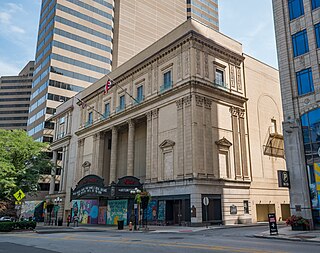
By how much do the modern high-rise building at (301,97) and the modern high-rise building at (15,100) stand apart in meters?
112

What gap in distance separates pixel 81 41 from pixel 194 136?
60561mm

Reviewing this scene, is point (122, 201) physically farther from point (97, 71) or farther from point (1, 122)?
point (1, 122)

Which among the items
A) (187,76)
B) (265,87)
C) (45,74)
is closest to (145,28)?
(45,74)

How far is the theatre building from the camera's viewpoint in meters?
36.3

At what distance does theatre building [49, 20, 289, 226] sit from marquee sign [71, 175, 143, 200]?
0.13 metres

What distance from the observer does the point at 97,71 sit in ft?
290

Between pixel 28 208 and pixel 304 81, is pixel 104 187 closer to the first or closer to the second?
pixel 304 81

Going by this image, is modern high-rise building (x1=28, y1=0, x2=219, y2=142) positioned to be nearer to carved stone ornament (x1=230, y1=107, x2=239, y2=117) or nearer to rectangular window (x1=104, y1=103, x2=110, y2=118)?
rectangular window (x1=104, y1=103, x2=110, y2=118)

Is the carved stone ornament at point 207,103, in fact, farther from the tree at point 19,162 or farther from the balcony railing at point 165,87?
the tree at point 19,162

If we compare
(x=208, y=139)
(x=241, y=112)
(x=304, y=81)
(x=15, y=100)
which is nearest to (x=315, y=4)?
(x=304, y=81)

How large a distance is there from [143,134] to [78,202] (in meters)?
18.0

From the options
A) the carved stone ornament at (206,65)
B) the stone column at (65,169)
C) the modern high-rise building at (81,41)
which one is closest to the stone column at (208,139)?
the carved stone ornament at (206,65)

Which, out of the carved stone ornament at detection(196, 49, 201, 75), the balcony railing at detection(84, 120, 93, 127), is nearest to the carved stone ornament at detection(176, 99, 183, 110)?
the carved stone ornament at detection(196, 49, 201, 75)

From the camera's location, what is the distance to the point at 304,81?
29.2m
